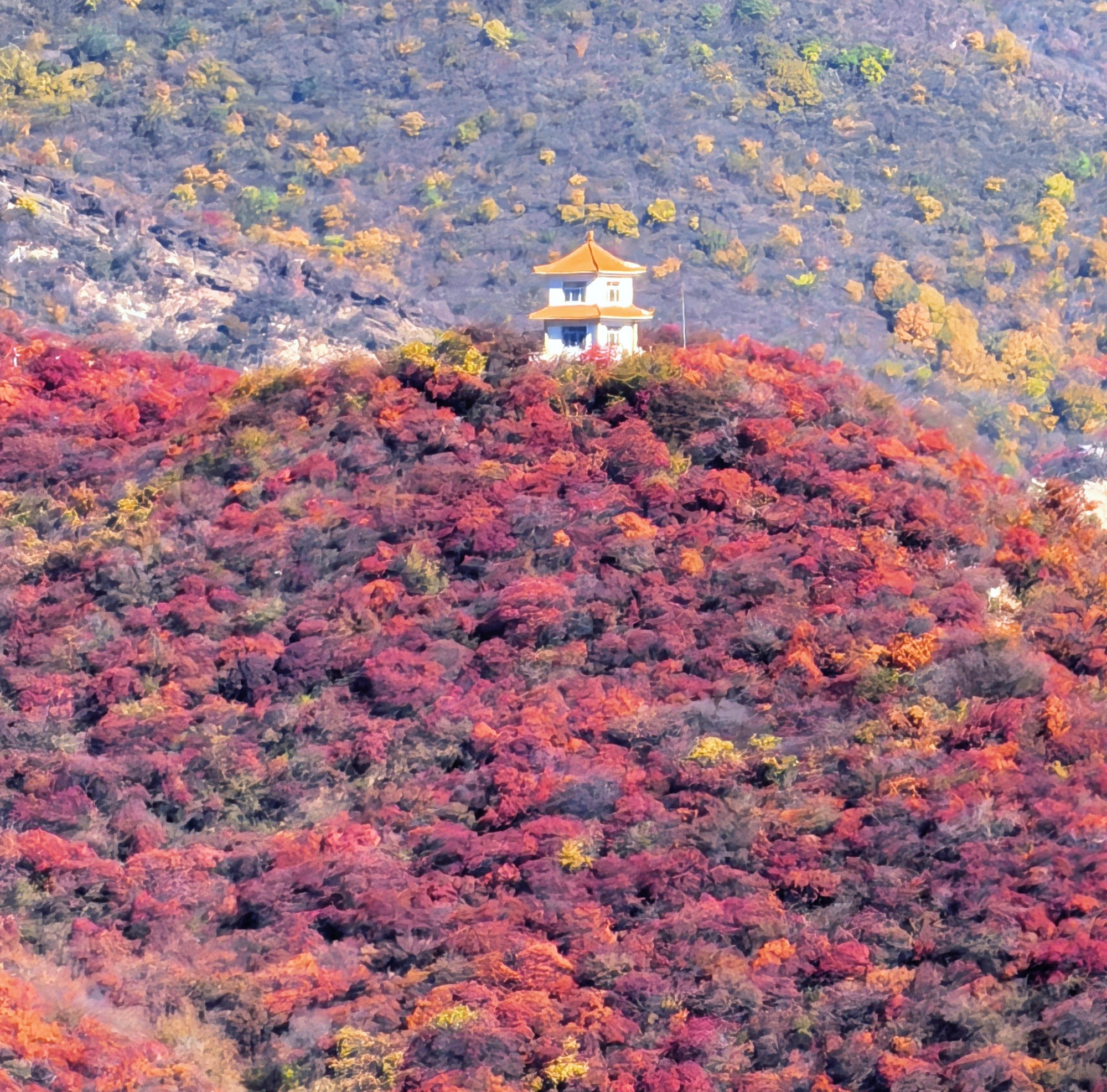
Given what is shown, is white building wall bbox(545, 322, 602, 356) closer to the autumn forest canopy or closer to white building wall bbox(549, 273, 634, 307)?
the autumn forest canopy

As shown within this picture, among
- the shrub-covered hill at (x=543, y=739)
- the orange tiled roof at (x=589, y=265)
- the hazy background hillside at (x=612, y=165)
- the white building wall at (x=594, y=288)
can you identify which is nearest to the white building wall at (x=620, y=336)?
the white building wall at (x=594, y=288)

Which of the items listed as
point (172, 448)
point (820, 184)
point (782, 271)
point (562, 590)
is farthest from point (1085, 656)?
point (820, 184)

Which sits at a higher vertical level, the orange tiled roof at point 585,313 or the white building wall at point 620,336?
the orange tiled roof at point 585,313

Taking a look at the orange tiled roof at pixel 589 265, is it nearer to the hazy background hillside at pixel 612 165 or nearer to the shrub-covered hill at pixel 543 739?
the shrub-covered hill at pixel 543 739

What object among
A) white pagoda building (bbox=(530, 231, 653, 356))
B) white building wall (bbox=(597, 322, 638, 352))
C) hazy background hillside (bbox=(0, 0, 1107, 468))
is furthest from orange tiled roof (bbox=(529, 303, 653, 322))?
hazy background hillside (bbox=(0, 0, 1107, 468))

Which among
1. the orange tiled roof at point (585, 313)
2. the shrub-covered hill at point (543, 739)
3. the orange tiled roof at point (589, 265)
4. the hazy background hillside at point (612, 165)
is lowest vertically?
the shrub-covered hill at point (543, 739)

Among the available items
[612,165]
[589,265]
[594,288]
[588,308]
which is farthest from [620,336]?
[612,165]
